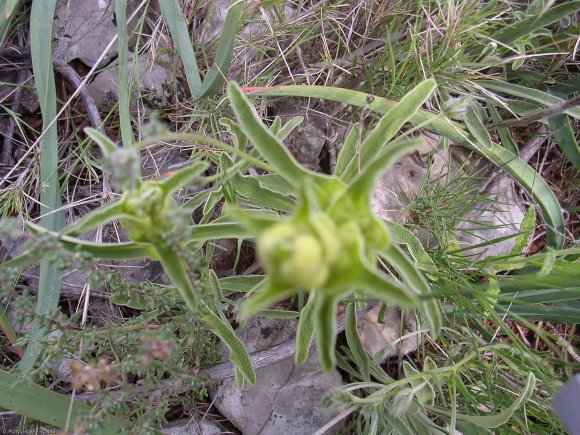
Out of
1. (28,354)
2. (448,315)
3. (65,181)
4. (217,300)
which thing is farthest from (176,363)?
(448,315)

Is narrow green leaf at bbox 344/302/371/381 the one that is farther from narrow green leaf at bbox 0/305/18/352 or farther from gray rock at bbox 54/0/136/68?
gray rock at bbox 54/0/136/68

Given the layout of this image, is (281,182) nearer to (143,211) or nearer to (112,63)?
(143,211)

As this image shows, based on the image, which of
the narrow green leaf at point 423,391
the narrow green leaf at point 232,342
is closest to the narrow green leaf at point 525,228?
the narrow green leaf at point 423,391

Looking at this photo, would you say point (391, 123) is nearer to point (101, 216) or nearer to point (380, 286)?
point (380, 286)

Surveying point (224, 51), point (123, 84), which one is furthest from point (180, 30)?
point (123, 84)

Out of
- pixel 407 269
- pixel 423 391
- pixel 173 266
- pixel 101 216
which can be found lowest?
pixel 423 391

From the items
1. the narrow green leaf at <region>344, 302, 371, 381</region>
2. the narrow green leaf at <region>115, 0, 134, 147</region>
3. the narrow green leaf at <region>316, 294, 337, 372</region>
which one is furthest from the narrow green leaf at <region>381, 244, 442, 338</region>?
the narrow green leaf at <region>115, 0, 134, 147</region>
